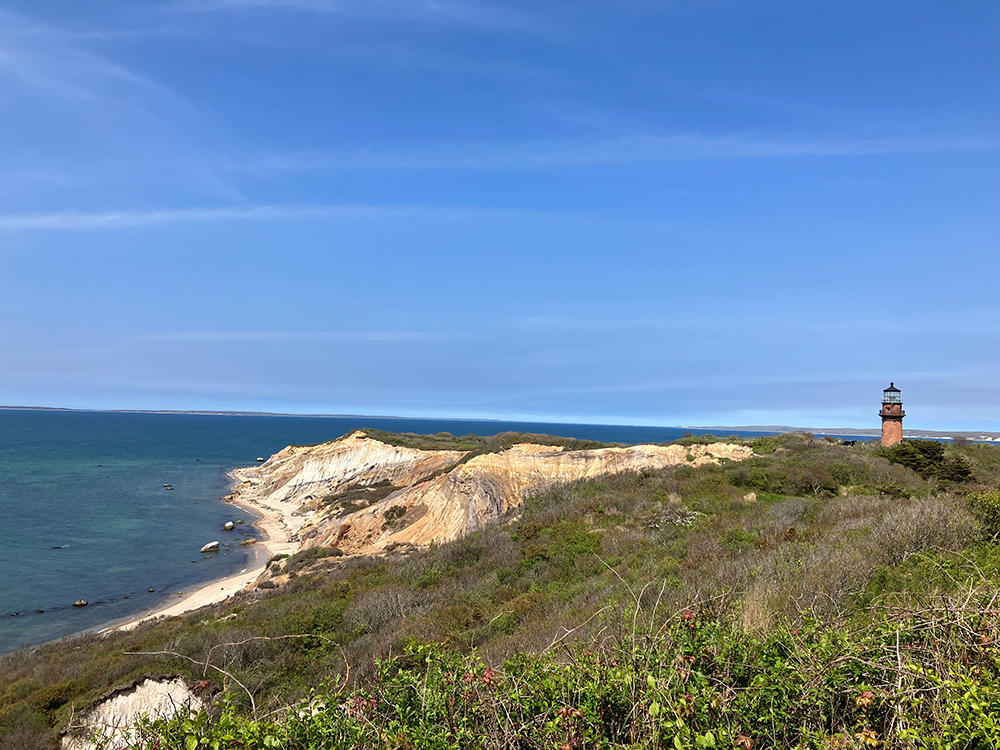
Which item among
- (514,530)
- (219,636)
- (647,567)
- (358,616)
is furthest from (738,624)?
(514,530)

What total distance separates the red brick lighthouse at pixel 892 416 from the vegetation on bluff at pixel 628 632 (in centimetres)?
572

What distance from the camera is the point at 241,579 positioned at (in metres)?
30.3

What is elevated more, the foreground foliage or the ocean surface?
the foreground foliage

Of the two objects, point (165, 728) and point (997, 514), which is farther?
point (997, 514)

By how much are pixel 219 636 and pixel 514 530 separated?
1080 cm

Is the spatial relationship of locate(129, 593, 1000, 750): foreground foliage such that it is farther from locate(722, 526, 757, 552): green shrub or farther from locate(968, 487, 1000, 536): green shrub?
locate(722, 526, 757, 552): green shrub

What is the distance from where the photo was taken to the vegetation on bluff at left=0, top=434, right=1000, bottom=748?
154 inches

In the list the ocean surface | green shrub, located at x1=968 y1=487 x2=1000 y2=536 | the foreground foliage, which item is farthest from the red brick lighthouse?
the ocean surface

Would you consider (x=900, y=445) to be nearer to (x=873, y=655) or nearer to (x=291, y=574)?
(x=873, y=655)

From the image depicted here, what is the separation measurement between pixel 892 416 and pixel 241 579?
40.3m

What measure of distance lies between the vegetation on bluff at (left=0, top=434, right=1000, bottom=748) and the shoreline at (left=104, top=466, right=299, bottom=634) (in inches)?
166

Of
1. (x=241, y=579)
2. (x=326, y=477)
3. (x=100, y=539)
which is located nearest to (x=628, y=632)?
(x=241, y=579)

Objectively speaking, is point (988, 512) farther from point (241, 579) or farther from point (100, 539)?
point (100, 539)

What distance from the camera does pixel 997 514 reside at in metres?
10.9
